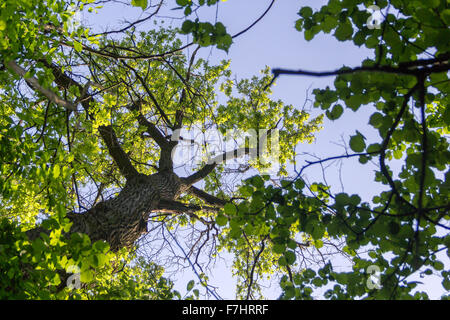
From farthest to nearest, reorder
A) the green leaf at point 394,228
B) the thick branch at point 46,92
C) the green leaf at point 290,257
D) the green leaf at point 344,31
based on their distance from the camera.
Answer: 1. the thick branch at point 46,92
2. the green leaf at point 290,257
3. the green leaf at point 344,31
4. the green leaf at point 394,228

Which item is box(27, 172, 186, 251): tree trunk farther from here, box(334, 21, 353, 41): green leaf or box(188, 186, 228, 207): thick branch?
box(334, 21, 353, 41): green leaf

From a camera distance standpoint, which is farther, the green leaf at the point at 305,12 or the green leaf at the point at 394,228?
the green leaf at the point at 305,12

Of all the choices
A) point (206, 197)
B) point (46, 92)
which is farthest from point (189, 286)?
point (206, 197)

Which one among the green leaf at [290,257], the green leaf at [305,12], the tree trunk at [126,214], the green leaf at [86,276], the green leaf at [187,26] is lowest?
the green leaf at [86,276]

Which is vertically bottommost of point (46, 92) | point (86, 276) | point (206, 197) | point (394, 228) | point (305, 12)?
point (86, 276)

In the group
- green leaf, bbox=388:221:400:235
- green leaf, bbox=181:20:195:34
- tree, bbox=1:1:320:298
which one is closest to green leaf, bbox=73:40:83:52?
tree, bbox=1:1:320:298

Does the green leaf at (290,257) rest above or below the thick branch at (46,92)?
below

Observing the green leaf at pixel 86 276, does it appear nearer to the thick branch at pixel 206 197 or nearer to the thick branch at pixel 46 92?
the thick branch at pixel 46 92

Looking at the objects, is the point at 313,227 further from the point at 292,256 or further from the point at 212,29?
the point at 212,29

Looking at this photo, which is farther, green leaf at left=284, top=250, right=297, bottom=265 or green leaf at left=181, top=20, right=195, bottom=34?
green leaf at left=284, top=250, right=297, bottom=265

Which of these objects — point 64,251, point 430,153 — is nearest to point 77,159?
point 64,251

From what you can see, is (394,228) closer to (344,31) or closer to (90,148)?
(344,31)

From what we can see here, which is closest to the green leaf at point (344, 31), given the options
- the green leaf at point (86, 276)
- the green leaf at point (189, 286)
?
the green leaf at point (189, 286)

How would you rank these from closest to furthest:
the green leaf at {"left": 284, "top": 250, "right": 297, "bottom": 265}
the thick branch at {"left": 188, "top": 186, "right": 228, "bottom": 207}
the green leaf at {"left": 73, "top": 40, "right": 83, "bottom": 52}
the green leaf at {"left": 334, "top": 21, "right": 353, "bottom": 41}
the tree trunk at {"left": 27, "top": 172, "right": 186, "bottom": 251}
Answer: the green leaf at {"left": 334, "top": 21, "right": 353, "bottom": 41}, the green leaf at {"left": 284, "top": 250, "right": 297, "bottom": 265}, the green leaf at {"left": 73, "top": 40, "right": 83, "bottom": 52}, the tree trunk at {"left": 27, "top": 172, "right": 186, "bottom": 251}, the thick branch at {"left": 188, "top": 186, "right": 228, "bottom": 207}
